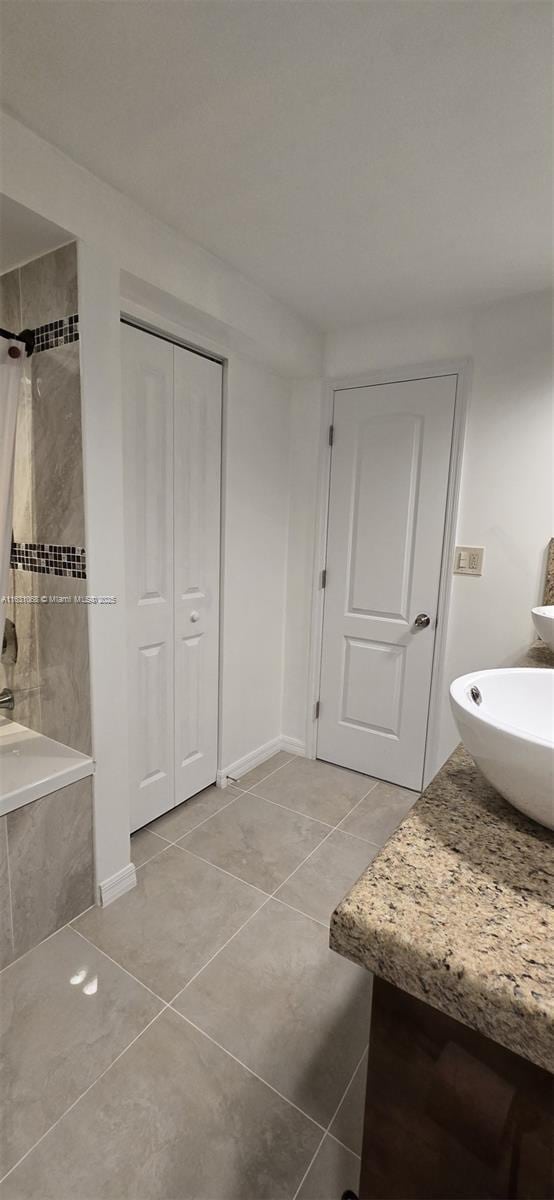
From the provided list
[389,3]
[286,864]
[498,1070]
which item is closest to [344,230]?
[389,3]

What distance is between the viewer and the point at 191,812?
2283 millimetres

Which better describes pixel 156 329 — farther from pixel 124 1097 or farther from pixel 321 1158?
pixel 321 1158

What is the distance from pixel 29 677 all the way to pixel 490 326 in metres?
2.25

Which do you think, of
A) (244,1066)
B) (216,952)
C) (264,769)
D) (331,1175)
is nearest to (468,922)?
(331,1175)

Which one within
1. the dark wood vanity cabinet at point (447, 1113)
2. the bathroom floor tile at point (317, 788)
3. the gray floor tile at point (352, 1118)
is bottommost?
the gray floor tile at point (352, 1118)

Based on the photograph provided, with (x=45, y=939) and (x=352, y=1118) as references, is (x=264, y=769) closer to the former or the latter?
(x=45, y=939)

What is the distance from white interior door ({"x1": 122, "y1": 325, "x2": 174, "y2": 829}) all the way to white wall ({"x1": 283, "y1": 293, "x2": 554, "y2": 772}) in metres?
1.07

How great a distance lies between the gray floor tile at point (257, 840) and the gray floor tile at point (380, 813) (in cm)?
15

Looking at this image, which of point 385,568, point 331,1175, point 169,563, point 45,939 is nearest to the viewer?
point 331,1175

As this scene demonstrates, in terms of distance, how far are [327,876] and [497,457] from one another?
180 cm

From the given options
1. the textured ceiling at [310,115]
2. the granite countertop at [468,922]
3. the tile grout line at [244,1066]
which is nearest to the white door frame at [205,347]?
the textured ceiling at [310,115]

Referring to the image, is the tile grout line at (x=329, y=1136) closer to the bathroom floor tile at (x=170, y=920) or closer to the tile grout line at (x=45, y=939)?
the bathroom floor tile at (x=170, y=920)

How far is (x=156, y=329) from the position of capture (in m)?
1.86

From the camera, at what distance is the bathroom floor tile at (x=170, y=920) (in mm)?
1507
